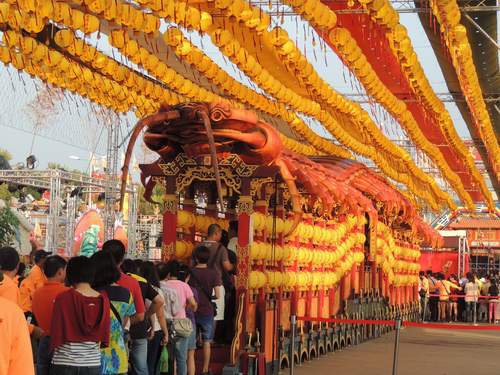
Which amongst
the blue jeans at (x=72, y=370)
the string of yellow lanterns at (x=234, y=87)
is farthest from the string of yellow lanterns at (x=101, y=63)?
the blue jeans at (x=72, y=370)

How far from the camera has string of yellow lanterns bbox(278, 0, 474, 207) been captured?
11.2 m

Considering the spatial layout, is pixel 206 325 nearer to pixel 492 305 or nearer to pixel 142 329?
pixel 142 329

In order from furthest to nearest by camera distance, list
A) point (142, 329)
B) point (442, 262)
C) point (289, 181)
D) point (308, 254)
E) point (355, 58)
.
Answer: point (442, 262), point (355, 58), point (308, 254), point (289, 181), point (142, 329)

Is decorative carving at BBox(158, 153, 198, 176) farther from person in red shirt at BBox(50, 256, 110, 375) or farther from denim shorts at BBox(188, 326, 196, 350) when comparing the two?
person in red shirt at BBox(50, 256, 110, 375)

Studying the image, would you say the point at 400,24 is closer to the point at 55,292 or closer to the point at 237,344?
the point at 237,344

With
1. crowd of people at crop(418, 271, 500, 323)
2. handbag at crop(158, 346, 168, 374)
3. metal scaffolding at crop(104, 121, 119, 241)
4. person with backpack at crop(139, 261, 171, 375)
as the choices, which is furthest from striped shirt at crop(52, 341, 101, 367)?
crowd of people at crop(418, 271, 500, 323)

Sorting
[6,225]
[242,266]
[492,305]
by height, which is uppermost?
[6,225]

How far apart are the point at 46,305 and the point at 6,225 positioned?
37.1 ft

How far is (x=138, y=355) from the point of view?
27.6 ft

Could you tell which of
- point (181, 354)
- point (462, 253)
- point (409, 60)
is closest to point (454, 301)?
point (462, 253)

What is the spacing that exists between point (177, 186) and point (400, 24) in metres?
3.92

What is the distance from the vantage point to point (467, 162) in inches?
1016

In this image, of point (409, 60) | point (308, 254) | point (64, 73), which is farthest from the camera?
point (409, 60)

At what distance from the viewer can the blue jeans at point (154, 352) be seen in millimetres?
9062
